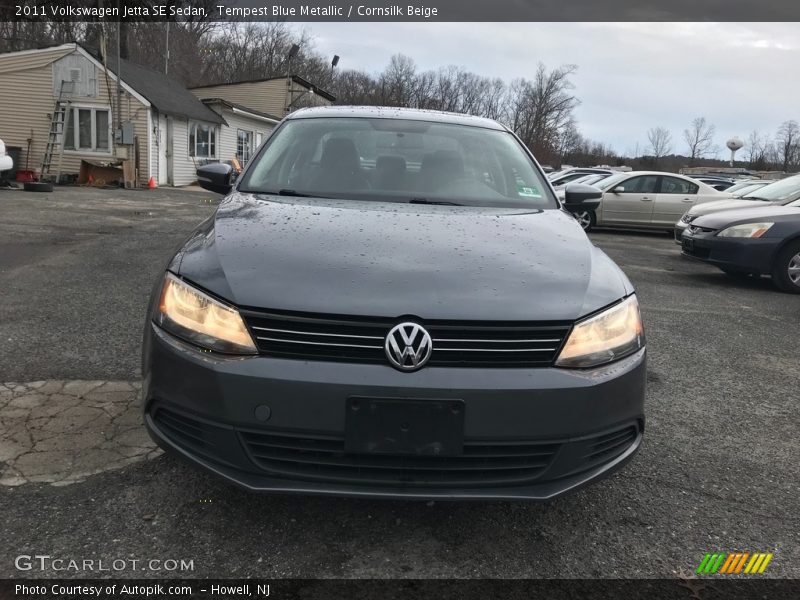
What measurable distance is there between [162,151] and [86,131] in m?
2.43

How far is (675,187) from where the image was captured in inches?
551

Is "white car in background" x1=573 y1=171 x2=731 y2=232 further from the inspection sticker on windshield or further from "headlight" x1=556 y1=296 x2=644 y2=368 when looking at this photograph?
"headlight" x1=556 y1=296 x2=644 y2=368

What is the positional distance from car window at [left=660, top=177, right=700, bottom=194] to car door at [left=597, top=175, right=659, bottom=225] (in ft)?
0.65

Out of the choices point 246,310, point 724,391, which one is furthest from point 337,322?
point 724,391

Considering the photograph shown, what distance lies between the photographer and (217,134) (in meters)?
25.8

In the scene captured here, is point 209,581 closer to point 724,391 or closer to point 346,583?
point 346,583

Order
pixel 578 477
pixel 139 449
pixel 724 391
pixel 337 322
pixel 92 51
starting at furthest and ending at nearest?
pixel 92 51, pixel 724 391, pixel 139 449, pixel 578 477, pixel 337 322

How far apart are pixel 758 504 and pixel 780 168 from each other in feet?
247

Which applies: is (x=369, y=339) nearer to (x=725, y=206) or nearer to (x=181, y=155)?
(x=725, y=206)

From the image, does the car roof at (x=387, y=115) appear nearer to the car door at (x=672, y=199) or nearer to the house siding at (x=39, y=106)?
the car door at (x=672, y=199)

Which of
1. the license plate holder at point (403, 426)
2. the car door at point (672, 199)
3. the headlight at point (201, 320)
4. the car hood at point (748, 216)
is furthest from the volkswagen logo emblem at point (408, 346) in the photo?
the car door at point (672, 199)

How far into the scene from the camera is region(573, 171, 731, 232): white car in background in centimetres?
1373

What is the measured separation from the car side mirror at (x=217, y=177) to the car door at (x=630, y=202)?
37.6ft
